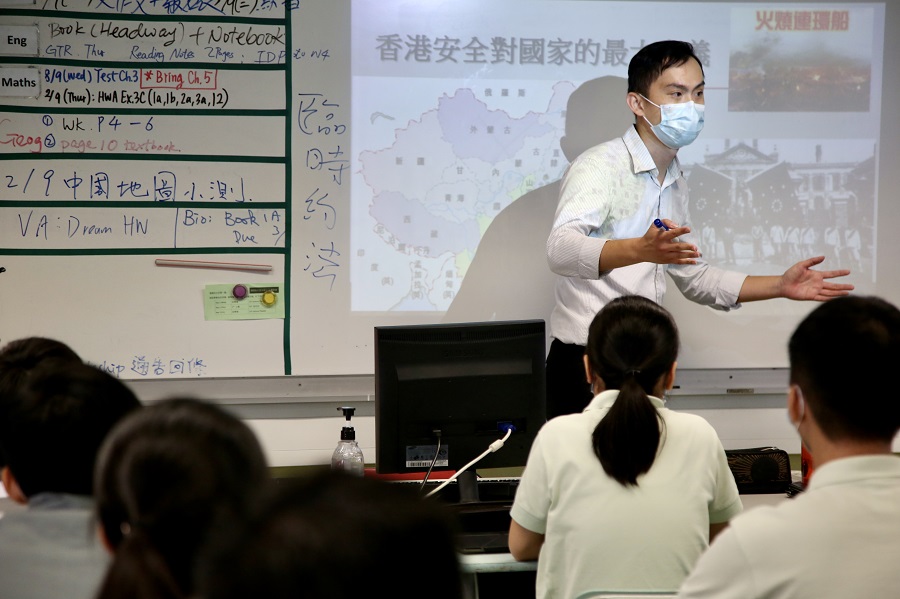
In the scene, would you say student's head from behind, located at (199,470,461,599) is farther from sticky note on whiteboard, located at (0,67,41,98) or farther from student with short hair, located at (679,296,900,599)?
sticky note on whiteboard, located at (0,67,41,98)

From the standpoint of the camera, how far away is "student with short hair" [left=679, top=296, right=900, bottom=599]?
44.8 inches

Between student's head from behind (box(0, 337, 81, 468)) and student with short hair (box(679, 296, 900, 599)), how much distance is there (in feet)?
3.58

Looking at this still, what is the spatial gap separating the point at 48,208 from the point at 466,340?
183 centimetres

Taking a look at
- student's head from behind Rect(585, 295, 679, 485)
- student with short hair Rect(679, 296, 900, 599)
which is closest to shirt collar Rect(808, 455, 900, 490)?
student with short hair Rect(679, 296, 900, 599)

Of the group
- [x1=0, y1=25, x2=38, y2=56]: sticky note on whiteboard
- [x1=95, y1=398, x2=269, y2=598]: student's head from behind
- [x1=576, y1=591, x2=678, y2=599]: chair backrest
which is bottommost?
[x1=576, y1=591, x2=678, y2=599]: chair backrest

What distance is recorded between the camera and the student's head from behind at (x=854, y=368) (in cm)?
124

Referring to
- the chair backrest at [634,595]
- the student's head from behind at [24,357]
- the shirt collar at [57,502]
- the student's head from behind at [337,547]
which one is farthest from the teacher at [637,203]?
the student's head from behind at [337,547]

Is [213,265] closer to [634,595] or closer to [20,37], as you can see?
[20,37]

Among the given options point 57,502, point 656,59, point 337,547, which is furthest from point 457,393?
point 337,547

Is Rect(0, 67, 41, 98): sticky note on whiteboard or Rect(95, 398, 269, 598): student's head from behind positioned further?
Rect(0, 67, 41, 98): sticky note on whiteboard

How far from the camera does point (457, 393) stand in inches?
87.0

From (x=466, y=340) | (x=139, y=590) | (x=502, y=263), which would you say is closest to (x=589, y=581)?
(x=466, y=340)

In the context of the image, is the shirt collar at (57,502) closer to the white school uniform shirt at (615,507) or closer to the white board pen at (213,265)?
the white school uniform shirt at (615,507)

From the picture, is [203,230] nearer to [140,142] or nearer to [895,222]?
[140,142]
